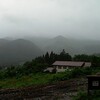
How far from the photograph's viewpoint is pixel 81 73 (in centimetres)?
5097

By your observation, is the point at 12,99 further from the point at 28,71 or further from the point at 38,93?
the point at 28,71

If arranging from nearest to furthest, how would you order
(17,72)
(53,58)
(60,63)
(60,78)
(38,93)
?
(38,93)
(60,78)
(17,72)
(60,63)
(53,58)

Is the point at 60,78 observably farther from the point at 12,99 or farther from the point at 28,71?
the point at 28,71

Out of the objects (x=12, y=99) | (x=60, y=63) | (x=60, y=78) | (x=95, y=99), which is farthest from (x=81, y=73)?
(x=60, y=63)

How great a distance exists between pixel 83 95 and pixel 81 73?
88.0 feet

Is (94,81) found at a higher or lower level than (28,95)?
higher

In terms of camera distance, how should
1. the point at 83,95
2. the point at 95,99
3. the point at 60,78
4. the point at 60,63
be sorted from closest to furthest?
1. the point at 95,99
2. the point at 83,95
3. the point at 60,78
4. the point at 60,63

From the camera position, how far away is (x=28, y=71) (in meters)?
69.6

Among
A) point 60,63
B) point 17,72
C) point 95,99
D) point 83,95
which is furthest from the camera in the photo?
point 60,63

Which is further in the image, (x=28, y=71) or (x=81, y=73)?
(x=28, y=71)

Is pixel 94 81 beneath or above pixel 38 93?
above

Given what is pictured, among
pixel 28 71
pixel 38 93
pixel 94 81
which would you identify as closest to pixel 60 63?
pixel 28 71

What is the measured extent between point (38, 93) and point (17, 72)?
122 ft

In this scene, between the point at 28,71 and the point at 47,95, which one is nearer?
the point at 47,95
